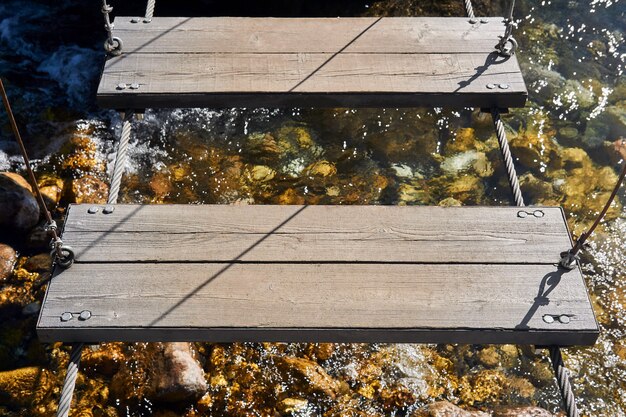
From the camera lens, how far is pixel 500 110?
3.64m

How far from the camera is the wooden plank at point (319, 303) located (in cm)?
261

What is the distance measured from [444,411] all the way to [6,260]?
11.5 feet

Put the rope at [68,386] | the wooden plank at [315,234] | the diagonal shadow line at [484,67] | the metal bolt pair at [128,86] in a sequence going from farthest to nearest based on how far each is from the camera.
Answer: the diagonal shadow line at [484,67]
the metal bolt pair at [128,86]
the wooden plank at [315,234]
the rope at [68,386]

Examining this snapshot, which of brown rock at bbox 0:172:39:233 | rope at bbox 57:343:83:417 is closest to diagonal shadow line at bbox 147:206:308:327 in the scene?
rope at bbox 57:343:83:417

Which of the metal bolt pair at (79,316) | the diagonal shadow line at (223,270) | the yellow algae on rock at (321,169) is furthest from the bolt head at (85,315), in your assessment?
the yellow algae on rock at (321,169)

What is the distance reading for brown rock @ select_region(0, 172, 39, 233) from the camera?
17.0 ft

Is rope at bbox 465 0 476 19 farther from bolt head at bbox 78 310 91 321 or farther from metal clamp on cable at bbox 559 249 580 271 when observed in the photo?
bolt head at bbox 78 310 91 321

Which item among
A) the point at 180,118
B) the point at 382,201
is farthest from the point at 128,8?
the point at 382,201

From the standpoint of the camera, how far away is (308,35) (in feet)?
12.8

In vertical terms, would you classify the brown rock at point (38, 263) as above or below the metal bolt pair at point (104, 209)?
below

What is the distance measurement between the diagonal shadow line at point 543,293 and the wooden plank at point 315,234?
7 centimetres

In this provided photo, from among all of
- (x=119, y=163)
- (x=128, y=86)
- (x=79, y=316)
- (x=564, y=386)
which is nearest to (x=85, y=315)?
(x=79, y=316)

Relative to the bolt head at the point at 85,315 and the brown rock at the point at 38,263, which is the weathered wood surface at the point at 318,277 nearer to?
the bolt head at the point at 85,315

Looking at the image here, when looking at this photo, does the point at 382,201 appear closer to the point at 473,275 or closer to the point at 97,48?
the point at 473,275
